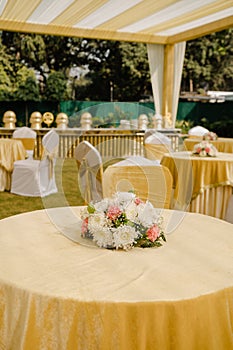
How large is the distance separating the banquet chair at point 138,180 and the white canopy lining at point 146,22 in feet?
16.5

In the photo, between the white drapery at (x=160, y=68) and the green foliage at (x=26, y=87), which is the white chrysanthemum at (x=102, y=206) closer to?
the white drapery at (x=160, y=68)

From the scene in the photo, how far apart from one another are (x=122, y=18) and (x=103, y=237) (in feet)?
24.6

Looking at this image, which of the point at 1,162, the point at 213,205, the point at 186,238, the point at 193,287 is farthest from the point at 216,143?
the point at 193,287

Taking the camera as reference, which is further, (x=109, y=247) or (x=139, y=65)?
(x=139, y=65)

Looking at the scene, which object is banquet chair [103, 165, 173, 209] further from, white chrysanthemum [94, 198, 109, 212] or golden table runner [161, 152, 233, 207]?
golden table runner [161, 152, 233, 207]

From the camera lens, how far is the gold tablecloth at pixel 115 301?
52.6 inches

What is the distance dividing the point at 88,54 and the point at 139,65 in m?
2.03

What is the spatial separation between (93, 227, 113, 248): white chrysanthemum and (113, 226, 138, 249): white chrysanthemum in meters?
0.03

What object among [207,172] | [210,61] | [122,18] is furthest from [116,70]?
[207,172]

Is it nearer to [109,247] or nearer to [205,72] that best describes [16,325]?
[109,247]

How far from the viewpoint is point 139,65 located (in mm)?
17062

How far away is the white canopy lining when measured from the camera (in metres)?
7.46

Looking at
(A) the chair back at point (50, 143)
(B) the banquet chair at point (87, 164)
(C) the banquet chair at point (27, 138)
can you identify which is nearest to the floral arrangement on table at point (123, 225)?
(B) the banquet chair at point (87, 164)

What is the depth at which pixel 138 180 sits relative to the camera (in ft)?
9.34
